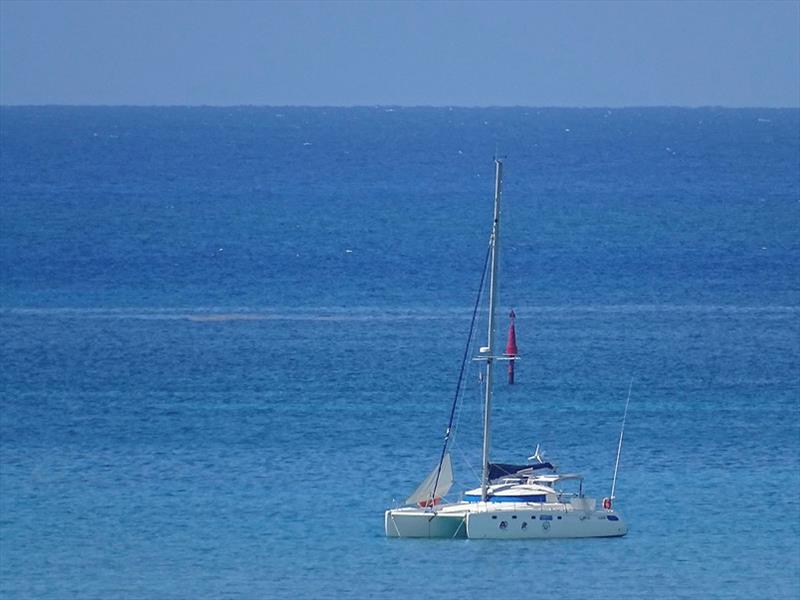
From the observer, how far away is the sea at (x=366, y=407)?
150 feet

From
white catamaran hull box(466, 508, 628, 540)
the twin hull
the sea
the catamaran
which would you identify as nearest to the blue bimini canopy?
the catamaran

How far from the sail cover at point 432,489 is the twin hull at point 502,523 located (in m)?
0.73

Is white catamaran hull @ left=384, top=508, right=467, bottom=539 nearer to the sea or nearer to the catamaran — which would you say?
the catamaran

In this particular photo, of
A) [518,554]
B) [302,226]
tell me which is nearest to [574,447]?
[518,554]

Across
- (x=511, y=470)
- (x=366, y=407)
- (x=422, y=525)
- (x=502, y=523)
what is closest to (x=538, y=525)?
(x=502, y=523)

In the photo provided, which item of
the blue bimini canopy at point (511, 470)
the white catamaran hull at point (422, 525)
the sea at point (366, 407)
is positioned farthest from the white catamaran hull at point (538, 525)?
the blue bimini canopy at point (511, 470)

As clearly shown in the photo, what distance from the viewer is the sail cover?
48.6 m

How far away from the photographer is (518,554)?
46.2 m

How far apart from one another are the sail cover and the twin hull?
0.73 meters

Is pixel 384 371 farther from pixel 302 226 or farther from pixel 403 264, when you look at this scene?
pixel 302 226

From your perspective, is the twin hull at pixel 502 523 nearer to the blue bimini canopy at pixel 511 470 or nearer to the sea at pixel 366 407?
the sea at pixel 366 407

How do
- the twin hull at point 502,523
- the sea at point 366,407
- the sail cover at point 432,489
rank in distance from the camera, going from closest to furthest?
the sea at point 366,407
the twin hull at point 502,523
the sail cover at point 432,489

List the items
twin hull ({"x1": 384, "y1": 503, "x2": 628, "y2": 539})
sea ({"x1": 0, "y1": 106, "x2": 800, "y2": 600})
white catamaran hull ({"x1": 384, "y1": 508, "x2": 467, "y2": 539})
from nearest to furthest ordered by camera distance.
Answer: sea ({"x1": 0, "y1": 106, "x2": 800, "y2": 600}), twin hull ({"x1": 384, "y1": 503, "x2": 628, "y2": 539}), white catamaran hull ({"x1": 384, "y1": 508, "x2": 467, "y2": 539})

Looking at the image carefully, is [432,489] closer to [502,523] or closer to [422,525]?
[422,525]
